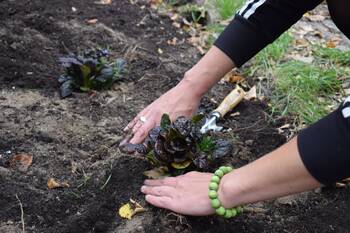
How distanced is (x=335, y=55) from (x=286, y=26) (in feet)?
4.62

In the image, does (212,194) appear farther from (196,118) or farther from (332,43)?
(332,43)

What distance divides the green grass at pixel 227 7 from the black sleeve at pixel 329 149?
2.81 metres

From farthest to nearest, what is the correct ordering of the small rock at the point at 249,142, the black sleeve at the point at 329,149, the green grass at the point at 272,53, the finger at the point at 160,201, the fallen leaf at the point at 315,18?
1. the fallen leaf at the point at 315,18
2. the green grass at the point at 272,53
3. the small rock at the point at 249,142
4. the finger at the point at 160,201
5. the black sleeve at the point at 329,149

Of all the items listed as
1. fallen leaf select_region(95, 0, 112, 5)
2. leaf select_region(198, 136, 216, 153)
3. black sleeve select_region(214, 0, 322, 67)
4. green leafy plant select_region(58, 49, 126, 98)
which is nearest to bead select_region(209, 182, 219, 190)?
leaf select_region(198, 136, 216, 153)

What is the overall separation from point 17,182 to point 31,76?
36.7 inches

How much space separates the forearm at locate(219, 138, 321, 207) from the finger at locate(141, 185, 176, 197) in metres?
0.27

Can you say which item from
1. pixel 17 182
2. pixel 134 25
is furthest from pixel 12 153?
pixel 134 25

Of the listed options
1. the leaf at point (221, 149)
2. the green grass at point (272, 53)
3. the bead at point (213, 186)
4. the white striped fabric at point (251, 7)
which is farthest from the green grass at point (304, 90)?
the bead at point (213, 186)

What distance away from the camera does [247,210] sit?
2246mm

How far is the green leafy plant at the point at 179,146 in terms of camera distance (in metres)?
2.21

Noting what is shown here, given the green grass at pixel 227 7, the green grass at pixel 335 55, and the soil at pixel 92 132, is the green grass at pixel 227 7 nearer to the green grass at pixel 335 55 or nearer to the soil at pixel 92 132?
the soil at pixel 92 132

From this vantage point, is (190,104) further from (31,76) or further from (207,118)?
(31,76)

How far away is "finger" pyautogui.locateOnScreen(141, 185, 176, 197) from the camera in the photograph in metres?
2.07

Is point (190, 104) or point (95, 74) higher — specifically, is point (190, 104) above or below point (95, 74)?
above
